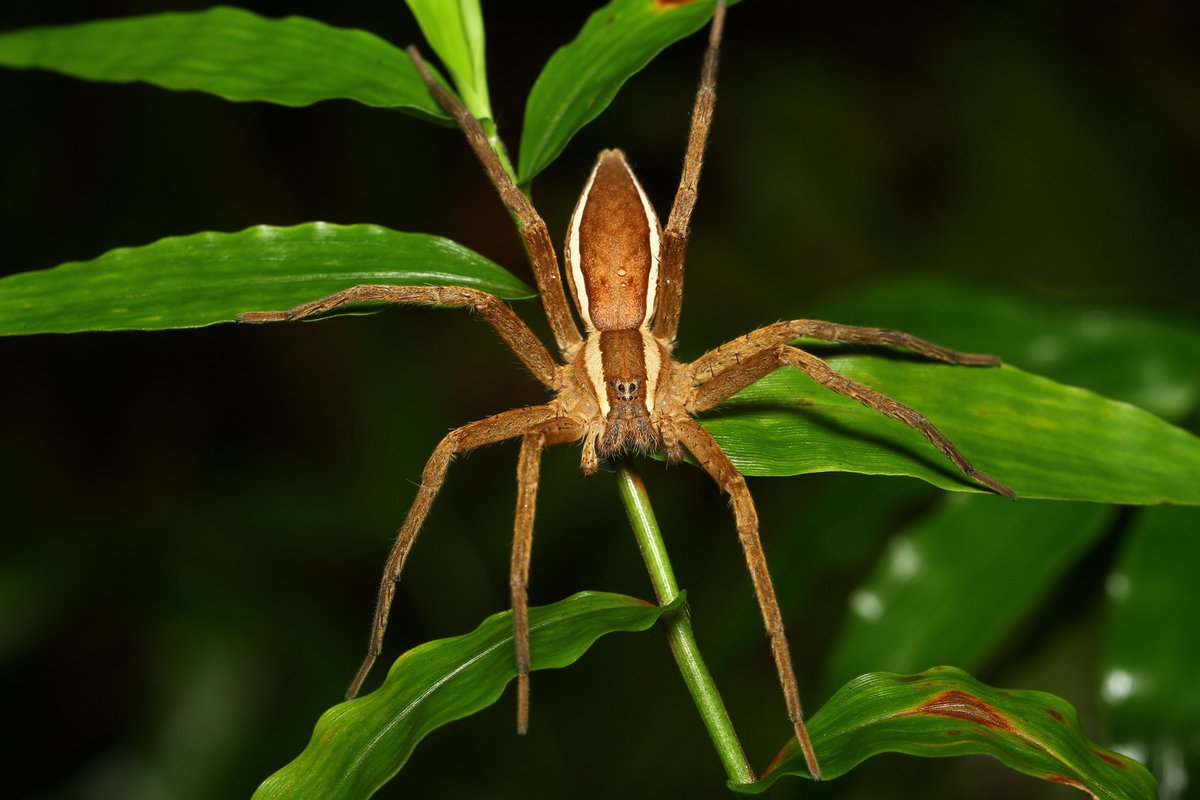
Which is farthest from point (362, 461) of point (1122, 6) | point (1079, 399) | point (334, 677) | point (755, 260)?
point (1122, 6)

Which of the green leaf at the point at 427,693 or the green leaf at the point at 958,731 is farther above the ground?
the green leaf at the point at 427,693

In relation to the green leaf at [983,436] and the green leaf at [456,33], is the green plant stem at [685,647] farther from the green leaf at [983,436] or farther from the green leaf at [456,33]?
the green leaf at [456,33]

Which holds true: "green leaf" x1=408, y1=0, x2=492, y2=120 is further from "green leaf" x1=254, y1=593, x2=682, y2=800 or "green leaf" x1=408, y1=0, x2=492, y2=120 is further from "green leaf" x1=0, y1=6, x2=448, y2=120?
"green leaf" x1=254, y1=593, x2=682, y2=800

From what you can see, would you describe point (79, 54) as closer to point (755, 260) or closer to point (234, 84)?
point (234, 84)

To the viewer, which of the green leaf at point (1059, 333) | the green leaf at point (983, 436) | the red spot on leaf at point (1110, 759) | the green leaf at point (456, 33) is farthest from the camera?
the green leaf at point (1059, 333)

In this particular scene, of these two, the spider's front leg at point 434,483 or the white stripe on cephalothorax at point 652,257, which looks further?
the white stripe on cephalothorax at point 652,257

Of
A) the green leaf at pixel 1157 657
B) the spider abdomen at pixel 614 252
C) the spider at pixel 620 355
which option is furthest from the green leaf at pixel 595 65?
the green leaf at pixel 1157 657

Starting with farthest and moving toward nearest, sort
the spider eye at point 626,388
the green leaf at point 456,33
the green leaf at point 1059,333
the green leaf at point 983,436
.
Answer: the green leaf at point 1059,333
the spider eye at point 626,388
the green leaf at point 456,33
the green leaf at point 983,436
